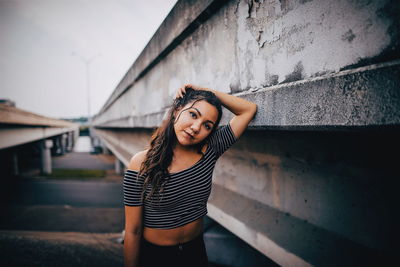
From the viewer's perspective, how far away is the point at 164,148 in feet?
5.15

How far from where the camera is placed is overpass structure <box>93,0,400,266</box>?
2.95 feet

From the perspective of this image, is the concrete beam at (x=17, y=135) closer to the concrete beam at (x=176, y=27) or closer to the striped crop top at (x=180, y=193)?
the concrete beam at (x=176, y=27)

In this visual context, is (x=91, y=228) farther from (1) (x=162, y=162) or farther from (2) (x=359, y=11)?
(2) (x=359, y=11)

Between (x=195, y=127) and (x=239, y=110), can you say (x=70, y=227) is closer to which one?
(x=195, y=127)

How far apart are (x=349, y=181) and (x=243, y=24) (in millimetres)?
1533

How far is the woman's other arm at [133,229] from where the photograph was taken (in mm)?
1475

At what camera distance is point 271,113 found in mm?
1401

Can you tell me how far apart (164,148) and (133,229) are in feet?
2.20

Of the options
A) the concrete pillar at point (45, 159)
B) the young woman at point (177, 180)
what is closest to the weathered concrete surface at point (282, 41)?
the young woman at point (177, 180)

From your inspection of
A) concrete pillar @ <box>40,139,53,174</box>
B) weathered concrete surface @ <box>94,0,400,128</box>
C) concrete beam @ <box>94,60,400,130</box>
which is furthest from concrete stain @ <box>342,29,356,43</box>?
concrete pillar @ <box>40,139,53,174</box>

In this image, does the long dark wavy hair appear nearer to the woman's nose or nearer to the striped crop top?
the striped crop top

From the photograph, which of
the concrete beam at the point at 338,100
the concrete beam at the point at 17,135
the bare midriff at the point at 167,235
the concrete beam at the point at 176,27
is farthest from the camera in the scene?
the concrete beam at the point at 17,135

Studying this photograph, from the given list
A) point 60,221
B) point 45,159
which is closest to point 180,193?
point 60,221

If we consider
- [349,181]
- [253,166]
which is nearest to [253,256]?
[253,166]
